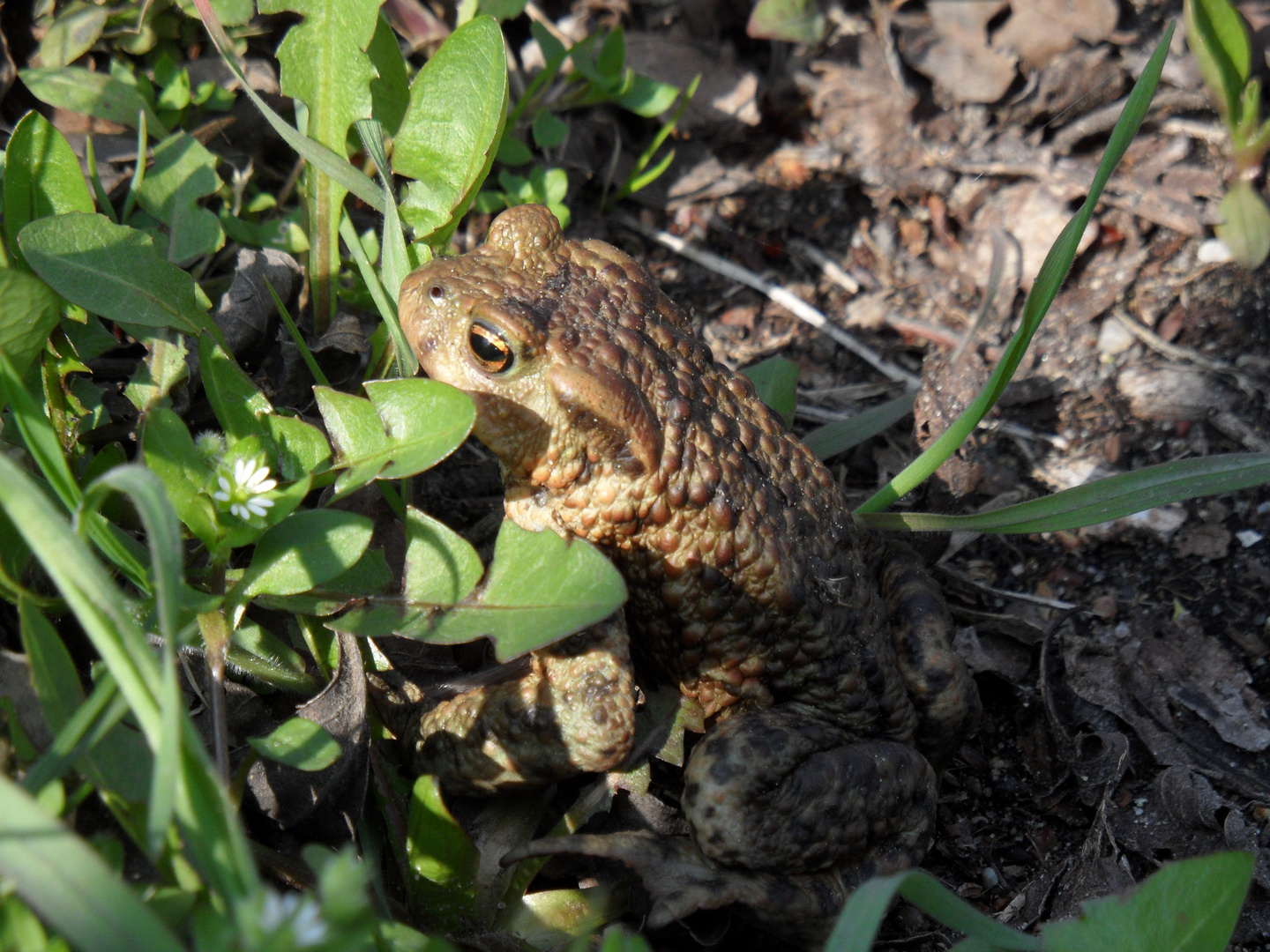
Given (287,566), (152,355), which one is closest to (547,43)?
(152,355)

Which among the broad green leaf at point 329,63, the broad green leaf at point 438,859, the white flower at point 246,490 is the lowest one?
the broad green leaf at point 438,859

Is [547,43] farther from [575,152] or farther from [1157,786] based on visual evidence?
[1157,786]

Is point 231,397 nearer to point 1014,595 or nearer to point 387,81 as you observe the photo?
point 387,81

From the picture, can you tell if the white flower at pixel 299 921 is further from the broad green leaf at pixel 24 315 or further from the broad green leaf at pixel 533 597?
Result: the broad green leaf at pixel 24 315

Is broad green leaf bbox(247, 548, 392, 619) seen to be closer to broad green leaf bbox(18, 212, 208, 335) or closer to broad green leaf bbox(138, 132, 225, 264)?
broad green leaf bbox(18, 212, 208, 335)

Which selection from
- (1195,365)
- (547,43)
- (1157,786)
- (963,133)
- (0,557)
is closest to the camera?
(0,557)

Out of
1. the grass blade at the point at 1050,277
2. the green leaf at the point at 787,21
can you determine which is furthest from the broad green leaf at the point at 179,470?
the green leaf at the point at 787,21
